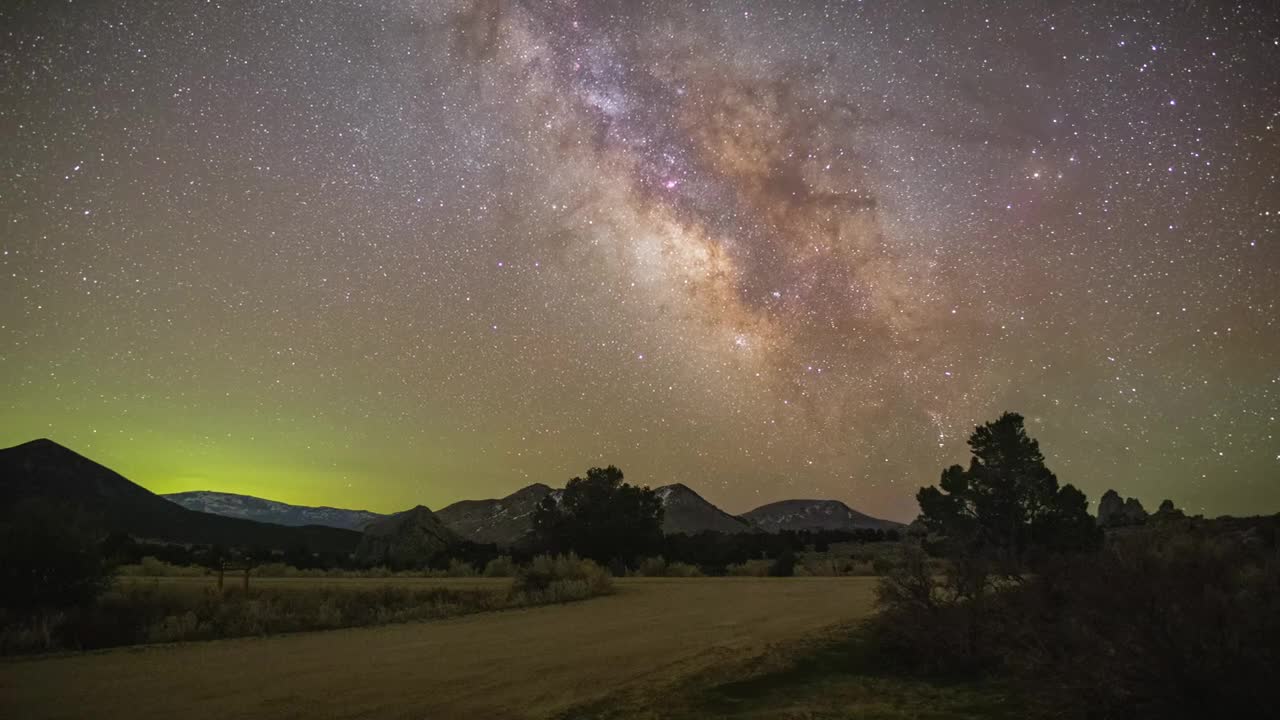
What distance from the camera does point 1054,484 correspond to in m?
33.2

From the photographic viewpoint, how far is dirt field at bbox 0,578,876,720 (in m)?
7.56

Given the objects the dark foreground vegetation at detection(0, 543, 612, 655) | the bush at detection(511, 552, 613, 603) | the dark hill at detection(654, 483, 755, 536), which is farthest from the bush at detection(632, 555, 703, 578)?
the dark hill at detection(654, 483, 755, 536)

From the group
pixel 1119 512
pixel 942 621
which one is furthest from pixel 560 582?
pixel 1119 512

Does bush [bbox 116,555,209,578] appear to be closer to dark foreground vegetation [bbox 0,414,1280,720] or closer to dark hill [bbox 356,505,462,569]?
dark foreground vegetation [bbox 0,414,1280,720]

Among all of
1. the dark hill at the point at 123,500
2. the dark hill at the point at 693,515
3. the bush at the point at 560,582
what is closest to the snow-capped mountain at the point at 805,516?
the dark hill at the point at 693,515

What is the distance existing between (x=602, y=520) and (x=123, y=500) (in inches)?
2556

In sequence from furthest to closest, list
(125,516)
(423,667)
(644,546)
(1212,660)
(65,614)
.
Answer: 1. (125,516)
2. (644,546)
3. (65,614)
4. (423,667)
5. (1212,660)

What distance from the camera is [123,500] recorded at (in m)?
74.8

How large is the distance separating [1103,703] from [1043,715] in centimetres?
71

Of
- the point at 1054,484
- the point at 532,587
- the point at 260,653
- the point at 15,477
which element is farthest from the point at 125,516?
the point at 1054,484

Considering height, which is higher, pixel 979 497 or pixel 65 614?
pixel 979 497

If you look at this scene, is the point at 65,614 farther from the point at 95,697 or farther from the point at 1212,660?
the point at 1212,660

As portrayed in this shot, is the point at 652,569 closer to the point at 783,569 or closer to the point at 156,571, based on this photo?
the point at 783,569

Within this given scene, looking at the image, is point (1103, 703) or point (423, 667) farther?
point (423, 667)
